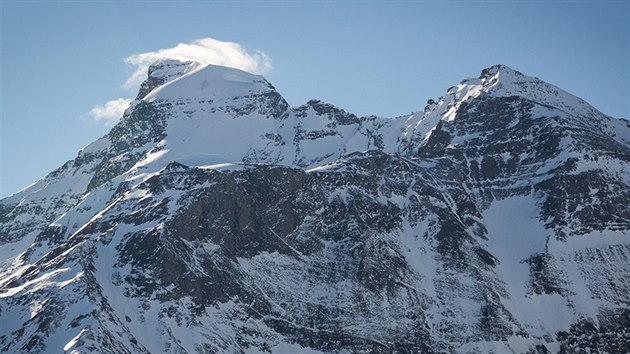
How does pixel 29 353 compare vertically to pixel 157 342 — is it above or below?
above

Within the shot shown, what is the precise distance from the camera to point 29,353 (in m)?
184

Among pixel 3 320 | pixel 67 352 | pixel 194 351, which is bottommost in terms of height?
pixel 194 351

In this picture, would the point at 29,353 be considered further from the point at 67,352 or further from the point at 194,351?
the point at 194,351

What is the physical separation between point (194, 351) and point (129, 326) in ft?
44.4

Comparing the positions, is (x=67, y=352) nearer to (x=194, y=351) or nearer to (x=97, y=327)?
(x=97, y=327)

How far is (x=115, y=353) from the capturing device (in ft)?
604

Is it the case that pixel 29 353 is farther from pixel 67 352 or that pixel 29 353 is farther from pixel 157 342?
pixel 157 342

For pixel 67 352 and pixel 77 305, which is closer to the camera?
pixel 67 352

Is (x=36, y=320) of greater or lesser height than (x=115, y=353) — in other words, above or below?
above

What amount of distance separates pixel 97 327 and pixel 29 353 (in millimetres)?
12645

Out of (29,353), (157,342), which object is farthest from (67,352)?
(157,342)

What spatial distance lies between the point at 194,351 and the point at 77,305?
2395 cm

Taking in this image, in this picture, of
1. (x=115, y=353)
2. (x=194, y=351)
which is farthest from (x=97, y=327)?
(x=194, y=351)

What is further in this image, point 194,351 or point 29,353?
point 194,351
